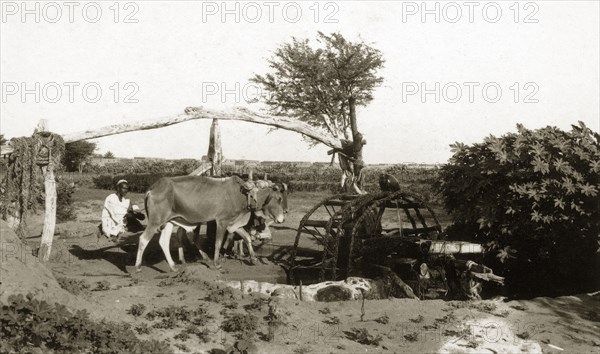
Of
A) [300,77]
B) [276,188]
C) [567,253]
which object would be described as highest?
[300,77]

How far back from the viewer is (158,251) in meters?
14.4

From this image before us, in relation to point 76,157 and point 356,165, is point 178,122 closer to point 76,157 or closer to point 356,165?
point 356,165

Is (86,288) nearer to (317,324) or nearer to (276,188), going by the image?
(317,324)

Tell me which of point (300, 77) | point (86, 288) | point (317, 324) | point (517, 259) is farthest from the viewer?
point (300, 77)

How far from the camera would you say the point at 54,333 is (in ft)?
19.6

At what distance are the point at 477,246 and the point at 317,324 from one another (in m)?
4.75

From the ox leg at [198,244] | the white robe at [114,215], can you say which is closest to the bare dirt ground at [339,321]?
the white robe at [114,215]

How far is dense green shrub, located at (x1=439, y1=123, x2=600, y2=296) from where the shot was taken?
34.4ft

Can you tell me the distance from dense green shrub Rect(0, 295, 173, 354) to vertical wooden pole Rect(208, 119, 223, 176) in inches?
259

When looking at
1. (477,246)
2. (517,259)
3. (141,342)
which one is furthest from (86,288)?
(517,259)

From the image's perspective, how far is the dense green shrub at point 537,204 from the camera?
10492 mm

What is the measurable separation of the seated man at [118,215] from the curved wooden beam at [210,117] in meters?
1.85

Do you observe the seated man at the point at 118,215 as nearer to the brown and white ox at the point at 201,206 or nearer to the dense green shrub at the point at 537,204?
the brown and white ox at the point at 201,206

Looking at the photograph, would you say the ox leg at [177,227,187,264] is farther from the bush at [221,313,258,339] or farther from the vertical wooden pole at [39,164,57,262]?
the bush at [221,313,258,339]
